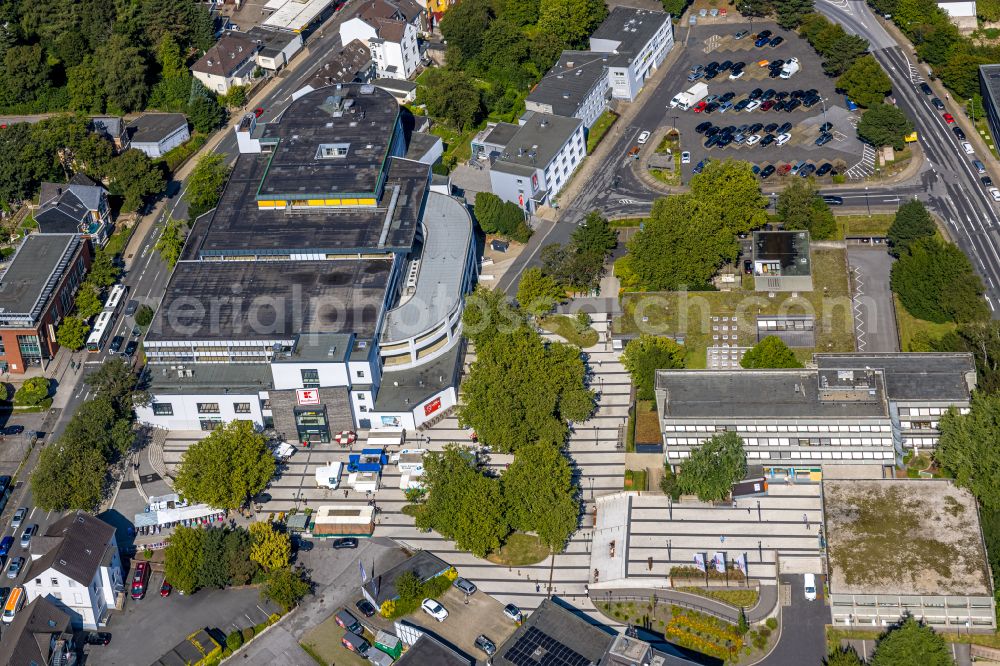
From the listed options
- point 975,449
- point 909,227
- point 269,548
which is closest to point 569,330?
point 909,227

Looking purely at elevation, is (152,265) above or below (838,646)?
below

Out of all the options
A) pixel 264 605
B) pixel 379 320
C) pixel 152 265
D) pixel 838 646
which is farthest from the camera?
pixel 152 265

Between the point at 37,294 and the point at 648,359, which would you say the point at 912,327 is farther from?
the point at 37,294

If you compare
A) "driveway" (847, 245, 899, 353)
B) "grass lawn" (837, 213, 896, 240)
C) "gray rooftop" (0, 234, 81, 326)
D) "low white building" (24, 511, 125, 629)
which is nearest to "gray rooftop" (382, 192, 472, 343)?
"low white building" (24, 511, 125, 629)

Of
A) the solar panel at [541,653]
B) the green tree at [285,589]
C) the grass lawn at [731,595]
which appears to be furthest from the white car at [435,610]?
the grass lawn at [731,595]

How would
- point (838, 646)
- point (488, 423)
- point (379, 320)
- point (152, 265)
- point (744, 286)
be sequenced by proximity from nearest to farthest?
point (838, 646), point (488, 423), point (379, 320), point (744, 286), point (152, 265)

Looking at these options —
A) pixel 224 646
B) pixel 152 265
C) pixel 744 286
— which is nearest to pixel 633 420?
pixel 744 286

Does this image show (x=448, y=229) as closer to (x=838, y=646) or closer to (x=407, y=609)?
(x=407, y=609)
